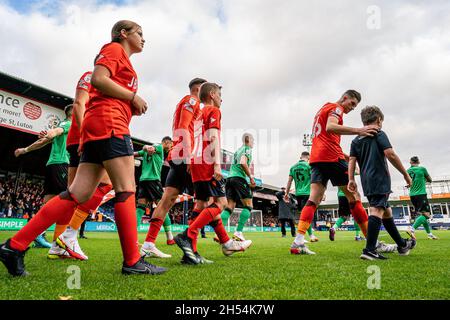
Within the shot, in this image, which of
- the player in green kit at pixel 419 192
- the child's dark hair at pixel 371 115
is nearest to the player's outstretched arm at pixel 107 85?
the child's dark hair at pixel 371 115

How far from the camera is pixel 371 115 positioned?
149 inches

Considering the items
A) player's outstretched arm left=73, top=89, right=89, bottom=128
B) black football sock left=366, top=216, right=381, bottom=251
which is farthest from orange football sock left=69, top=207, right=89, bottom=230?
black football sock left=366, top=216, right=381, bottom=251

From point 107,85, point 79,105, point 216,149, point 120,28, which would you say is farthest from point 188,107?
point 107,85

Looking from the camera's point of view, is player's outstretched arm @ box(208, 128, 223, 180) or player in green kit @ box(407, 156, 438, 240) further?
player in green kit @ box(407, 156, 438, 240)

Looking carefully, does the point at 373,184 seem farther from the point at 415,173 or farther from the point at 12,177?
the point at 12,177

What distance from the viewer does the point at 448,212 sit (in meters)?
54.6

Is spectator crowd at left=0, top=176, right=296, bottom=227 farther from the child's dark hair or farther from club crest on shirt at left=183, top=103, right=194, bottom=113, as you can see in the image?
the child's dark hair

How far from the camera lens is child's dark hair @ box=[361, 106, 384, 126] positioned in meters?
3.76

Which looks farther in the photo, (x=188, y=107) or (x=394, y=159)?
(x=188, y=107)

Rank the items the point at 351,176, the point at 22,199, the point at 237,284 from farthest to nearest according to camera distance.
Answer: the point at 22,199, the point at 351,176, the point at 237,284

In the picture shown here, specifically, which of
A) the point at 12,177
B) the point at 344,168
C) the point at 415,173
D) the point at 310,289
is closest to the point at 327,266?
the point at 310,289

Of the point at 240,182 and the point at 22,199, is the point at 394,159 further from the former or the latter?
the point at 22,199

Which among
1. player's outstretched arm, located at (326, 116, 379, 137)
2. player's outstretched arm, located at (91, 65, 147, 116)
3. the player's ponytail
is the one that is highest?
the player's ponytail
